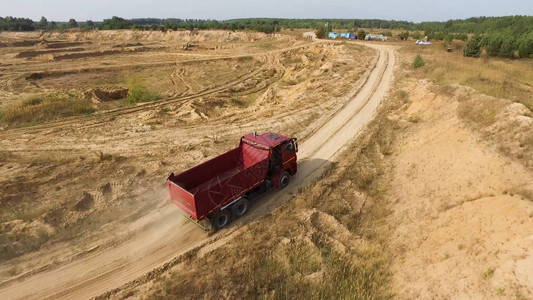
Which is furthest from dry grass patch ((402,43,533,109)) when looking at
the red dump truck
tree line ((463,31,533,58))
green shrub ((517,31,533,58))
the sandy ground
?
the red dump truck

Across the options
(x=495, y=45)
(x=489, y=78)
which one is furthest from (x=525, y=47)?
(x=489, y=78)

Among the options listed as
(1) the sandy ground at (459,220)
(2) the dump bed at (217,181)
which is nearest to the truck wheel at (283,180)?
(2) the dump bed at (217,181)

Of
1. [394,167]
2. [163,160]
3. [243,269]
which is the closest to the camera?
[243,269]

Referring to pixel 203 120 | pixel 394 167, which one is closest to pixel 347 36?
pixel 203 120

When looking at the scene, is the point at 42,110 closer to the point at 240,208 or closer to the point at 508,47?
the point at 240,208

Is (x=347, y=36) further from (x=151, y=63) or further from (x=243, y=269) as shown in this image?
(x=243, y=269)

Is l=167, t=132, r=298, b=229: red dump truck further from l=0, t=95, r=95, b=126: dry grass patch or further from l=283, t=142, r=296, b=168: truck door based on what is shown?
l=0, t=95, r=95, b=126: dry grass patch

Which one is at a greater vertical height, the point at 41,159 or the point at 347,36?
the point at 347,36
